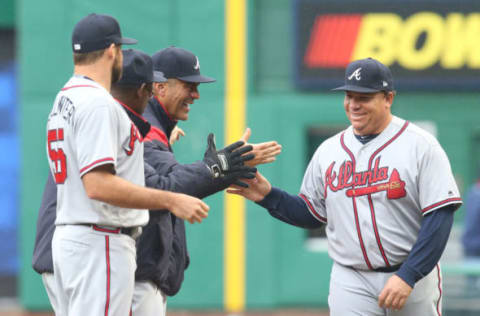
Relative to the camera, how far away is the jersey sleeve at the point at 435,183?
13.7 feet

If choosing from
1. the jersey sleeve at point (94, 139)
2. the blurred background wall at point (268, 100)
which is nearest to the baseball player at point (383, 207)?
the jersey sleeve at point (94, 139)

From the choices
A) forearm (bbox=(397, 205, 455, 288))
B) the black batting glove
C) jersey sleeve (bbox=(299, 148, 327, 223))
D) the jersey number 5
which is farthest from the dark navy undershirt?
the jersey number 5

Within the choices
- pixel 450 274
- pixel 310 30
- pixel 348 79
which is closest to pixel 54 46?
pixel 310 30

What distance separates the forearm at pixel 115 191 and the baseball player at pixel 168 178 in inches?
19.0

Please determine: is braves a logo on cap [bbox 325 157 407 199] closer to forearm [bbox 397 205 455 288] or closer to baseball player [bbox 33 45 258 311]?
forearm [bbox 397 205 455 288]

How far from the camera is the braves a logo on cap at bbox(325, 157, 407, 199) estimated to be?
4.29m

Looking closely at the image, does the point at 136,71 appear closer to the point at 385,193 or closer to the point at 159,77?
the point at 159,77

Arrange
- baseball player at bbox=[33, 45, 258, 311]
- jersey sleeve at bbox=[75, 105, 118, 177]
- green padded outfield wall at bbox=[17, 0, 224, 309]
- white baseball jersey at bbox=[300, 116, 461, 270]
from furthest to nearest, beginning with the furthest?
green padded outfield wall at bbox=[17, 0, 224, 309] → white baseball jersey at bbox=[300, 116, 461, 270] → baseball player at bbox=[33, 45, 258, 311] → jersey sleeve at bbox=[75, 105, 118, 177]

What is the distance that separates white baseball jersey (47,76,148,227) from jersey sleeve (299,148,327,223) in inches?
49.8

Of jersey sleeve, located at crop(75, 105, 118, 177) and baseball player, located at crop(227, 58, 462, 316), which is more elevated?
jersey sleeve, located at crop(75, 105, 118, 177)

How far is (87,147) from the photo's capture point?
349cm

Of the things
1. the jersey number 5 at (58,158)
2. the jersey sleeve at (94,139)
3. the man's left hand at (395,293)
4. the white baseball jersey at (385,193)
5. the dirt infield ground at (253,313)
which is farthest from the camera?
the dirt infield ground at (253,313)

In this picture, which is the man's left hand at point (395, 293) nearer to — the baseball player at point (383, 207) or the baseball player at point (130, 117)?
the baseball player at point (383, 207)

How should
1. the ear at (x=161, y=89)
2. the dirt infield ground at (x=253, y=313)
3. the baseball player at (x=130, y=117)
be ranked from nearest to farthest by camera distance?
the baseball player at (x=130, y=117)
the ear at (x=161, y=89)
the dirt infield ground at (x=253, y=313)
